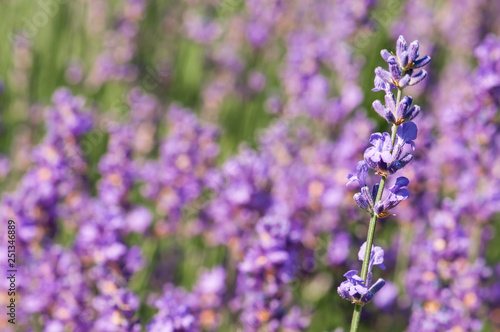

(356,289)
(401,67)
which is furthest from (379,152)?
(356,289)

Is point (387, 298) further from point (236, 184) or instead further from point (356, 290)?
point (356, 290)

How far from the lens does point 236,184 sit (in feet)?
8.14

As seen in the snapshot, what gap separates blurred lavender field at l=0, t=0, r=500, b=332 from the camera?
2096mm

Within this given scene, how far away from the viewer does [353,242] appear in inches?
105

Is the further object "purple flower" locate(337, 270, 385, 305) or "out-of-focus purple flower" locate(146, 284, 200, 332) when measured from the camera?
"out-of-focus purple flower" locate(146, 284, 200, 332)

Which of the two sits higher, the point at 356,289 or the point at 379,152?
the point at 379,152

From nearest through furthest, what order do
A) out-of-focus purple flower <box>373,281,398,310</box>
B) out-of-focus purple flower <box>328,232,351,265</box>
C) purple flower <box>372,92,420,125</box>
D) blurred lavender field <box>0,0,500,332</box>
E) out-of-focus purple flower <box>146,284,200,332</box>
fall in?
purple flower <box>372,92,420,125</box> < out-of-focus purple flower <box>146,284,200,332</box> < blurred lavender field <box>0,0,500,332</box> < out-of-focus purple flower <box>328,232,351,265</box> < out-of-focus purple flower <box>373,281,398,310</box>

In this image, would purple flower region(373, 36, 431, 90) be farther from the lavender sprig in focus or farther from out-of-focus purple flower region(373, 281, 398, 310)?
out-of-focus purple flower region(373, 281, 398, 310)

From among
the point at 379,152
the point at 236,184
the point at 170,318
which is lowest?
the point at 170,318

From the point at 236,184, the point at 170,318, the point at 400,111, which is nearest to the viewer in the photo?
the point at 400,111

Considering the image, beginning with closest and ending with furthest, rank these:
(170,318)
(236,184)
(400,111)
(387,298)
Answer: (400,111) < (170,318) < (236,184) < (387,298)

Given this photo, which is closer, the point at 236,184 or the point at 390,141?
the point at 390,141

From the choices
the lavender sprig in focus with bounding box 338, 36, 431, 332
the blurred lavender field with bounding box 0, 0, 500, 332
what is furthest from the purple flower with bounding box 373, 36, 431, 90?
the blurred lavender field with bounding box 0, 0, 500, 332

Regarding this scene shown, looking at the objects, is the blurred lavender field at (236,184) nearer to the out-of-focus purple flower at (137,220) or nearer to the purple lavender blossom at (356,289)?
the out-of-focus purple flower at (137,220)
